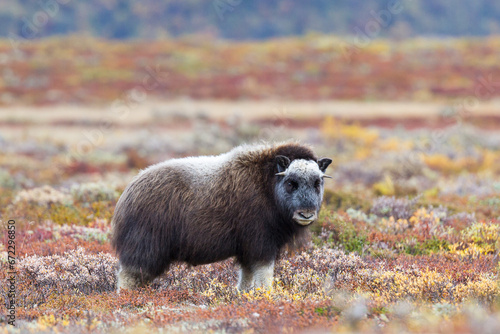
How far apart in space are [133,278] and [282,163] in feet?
6.46

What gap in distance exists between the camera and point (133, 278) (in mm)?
6270

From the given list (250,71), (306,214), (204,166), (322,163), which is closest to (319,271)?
(306,214)

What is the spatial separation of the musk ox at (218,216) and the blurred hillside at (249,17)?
89867 mm

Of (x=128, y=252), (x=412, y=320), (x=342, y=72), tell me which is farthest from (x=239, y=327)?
(x=342, y=72)

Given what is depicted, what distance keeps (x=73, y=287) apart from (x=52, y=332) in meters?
2.00

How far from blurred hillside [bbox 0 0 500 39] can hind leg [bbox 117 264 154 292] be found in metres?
90.5

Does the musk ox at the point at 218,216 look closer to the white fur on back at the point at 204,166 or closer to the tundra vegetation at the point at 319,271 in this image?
the white fur on back at the point at 204,166

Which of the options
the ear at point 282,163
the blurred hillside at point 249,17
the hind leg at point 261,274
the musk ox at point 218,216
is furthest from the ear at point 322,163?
the blurred hillside at point 249,17

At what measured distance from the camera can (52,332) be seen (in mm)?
4668

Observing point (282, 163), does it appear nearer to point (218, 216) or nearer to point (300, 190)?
point (300, 190)

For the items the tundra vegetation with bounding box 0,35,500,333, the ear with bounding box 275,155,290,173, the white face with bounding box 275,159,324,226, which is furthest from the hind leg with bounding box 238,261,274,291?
the ear with bounding box 275,155,290,173

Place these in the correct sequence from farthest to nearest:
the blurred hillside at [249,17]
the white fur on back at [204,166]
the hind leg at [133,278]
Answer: the blurred hillside at [249,17] < the white fur on back at [204,166] < the hind leg at [133,278]

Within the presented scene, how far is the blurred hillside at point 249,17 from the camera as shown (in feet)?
332

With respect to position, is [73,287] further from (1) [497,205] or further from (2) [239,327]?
(1) [497,205]
